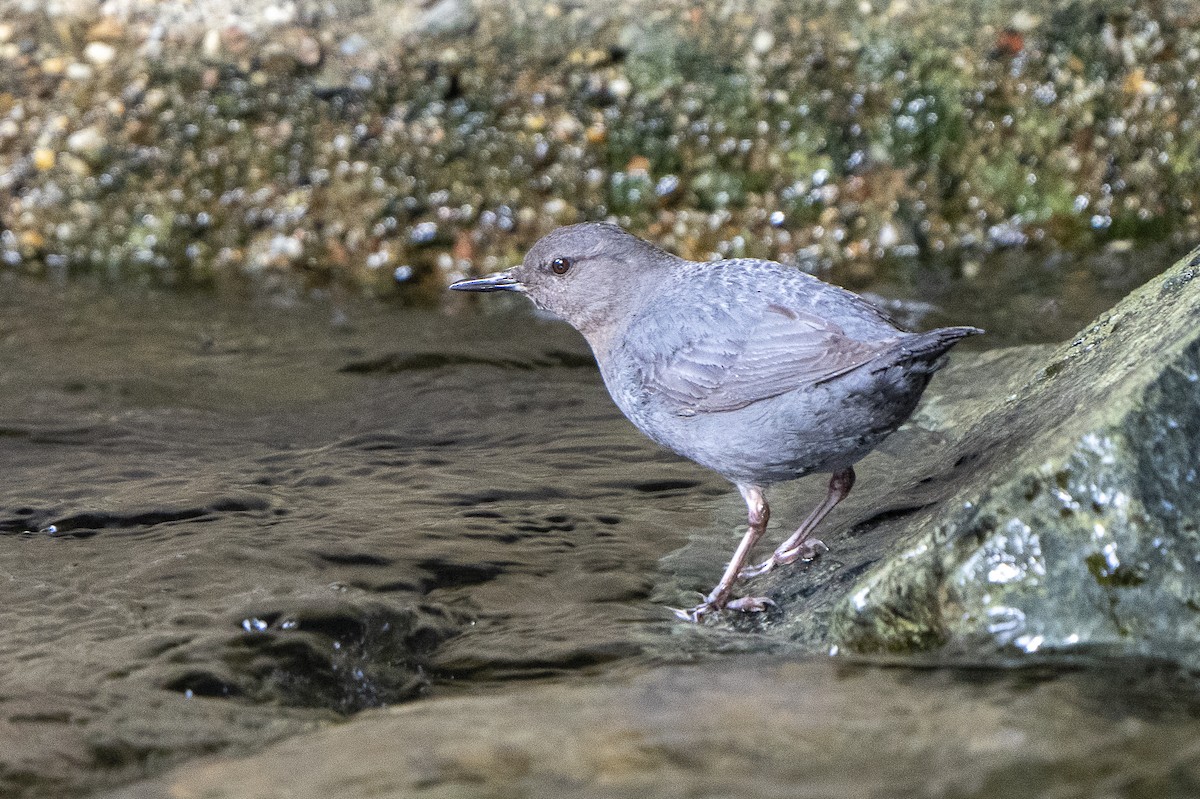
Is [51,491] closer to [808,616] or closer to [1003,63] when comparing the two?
[808,616]

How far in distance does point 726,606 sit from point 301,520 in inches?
60.5

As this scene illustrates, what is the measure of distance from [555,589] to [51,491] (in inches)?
76.2

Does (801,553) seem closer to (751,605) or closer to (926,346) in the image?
(751,605)

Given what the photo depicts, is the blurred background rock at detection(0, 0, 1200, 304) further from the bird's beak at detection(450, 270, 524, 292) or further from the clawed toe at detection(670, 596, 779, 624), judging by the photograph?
the clawed toe at detection(670, 596, 779, 624)

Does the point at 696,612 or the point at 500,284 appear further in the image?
the point at 500,284

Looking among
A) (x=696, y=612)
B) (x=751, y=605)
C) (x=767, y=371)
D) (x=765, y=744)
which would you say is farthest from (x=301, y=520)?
(x=765, y=744)

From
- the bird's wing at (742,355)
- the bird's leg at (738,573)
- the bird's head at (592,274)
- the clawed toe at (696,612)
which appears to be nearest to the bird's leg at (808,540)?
the bird's leg at (738,573)

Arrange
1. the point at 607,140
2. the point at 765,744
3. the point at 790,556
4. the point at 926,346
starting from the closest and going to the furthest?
the point at 765,744, the point at 926,346, the point at 790,556, the point at 607,140

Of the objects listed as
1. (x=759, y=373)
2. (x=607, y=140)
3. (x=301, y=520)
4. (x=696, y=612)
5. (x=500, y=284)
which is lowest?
(x=696, y=612)

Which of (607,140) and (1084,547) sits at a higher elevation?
(607,140)

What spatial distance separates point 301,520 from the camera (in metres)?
4.57

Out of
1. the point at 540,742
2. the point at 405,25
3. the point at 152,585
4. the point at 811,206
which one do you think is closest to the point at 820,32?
the point at 811,206

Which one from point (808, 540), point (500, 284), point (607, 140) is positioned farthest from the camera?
point (607, 140)

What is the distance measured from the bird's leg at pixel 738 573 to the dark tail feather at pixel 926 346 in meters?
0.76
